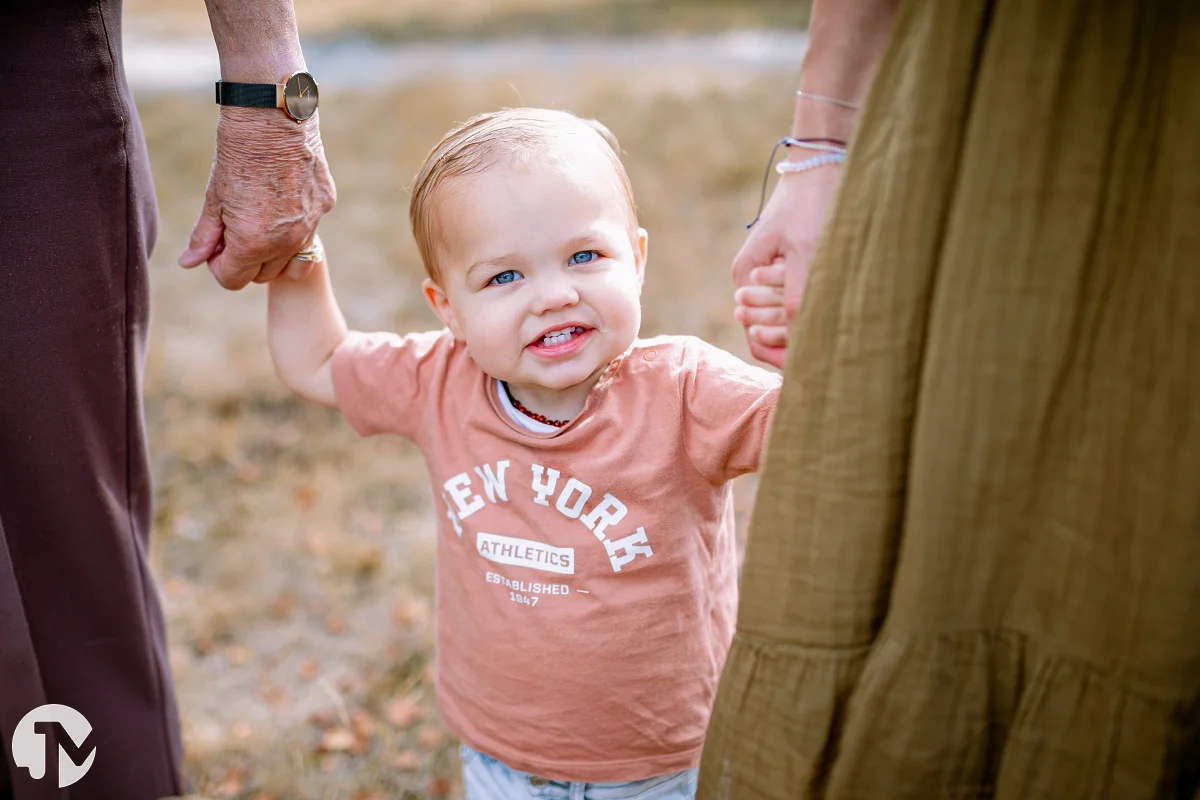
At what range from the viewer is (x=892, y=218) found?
120 cm

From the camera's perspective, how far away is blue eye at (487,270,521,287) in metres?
1.76

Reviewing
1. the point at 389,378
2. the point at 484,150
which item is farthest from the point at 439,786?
the point at 484,150

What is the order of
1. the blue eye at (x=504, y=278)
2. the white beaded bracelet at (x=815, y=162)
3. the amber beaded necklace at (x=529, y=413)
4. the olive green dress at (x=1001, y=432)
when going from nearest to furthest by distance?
the olive green dress at (x=1001, y=432) < the white beaded bracelet at (x=815, y=162) < the blue eye at (x=504, y=278) < the amber beaded necklace at (x=529, y=413)

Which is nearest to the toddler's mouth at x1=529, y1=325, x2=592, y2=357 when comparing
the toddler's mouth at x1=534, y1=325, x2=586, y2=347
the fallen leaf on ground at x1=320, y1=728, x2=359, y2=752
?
the toddler's mouth at x1=534, y1=325, x2=586, y2=347

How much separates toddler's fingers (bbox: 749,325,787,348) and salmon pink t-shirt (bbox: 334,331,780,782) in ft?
0.46

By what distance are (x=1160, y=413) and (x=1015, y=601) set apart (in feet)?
0.91

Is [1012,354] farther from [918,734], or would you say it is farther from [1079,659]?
[918,734]

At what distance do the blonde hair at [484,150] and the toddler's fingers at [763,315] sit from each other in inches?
15.7

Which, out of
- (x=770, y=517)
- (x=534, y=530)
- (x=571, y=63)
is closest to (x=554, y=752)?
(x=534, y=530)

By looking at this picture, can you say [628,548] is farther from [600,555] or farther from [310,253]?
[310,253]

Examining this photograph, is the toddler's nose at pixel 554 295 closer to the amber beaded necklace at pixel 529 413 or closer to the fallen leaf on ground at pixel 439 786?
the amber beaded necklace at pixel 529 413

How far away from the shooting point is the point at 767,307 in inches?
59.4

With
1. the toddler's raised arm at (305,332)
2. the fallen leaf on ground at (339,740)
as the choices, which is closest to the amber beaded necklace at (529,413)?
the toddler's raised arm at (305,332)

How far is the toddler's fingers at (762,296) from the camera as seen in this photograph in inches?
58.9
